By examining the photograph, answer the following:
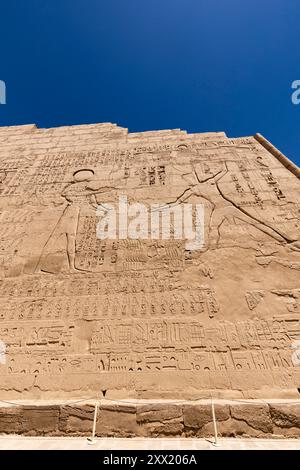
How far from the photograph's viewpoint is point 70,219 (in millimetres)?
4641

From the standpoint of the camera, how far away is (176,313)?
346 cm

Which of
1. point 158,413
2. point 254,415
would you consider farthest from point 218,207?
point 158,413

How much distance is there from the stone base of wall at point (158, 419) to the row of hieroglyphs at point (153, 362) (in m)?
0.43

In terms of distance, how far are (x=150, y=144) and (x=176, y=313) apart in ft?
11.9

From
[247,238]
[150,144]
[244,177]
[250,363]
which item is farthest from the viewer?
[150,144]

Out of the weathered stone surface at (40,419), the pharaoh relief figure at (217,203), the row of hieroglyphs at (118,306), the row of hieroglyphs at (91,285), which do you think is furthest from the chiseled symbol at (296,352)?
the weathered stone surface at (40,419)

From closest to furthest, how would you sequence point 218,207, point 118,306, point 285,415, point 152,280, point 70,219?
point 285,415
point 118,306
point 152,280
point 218,207
point 70,219

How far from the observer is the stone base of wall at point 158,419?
2.50m

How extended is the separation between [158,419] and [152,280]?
1.56 m

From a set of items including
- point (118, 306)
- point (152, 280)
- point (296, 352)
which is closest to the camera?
point (296, 352)

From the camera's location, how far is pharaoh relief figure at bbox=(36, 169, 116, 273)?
4.15m

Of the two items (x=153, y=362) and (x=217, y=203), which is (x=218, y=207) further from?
(x=153, y=362)
